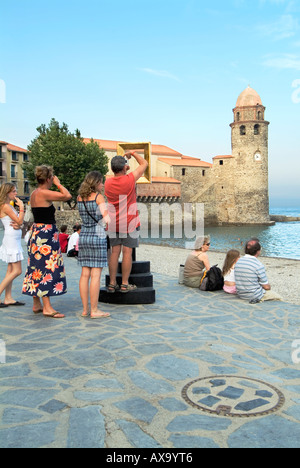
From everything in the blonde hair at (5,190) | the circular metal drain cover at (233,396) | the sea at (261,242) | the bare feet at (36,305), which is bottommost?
the sea at (261,242)

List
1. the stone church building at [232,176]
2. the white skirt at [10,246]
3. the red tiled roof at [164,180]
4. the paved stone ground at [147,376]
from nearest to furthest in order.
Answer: the paved stone ground at [147,376], the white skirt at [10,246], the red tiled roof at [164,180], the stone church building at [232,176]

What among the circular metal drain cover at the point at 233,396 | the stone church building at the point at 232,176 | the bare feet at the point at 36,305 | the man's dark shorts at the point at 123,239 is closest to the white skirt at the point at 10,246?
the bare feet at the point at 36,305

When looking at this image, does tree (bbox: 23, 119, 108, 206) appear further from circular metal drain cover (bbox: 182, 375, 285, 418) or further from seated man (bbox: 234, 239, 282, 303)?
circular metal drain cover (bbox: 182, 375, 285, 418)

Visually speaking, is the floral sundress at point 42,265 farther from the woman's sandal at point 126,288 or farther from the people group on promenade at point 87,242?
the woman's sandal at point 126,288

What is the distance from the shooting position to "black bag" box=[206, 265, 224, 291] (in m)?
6.40

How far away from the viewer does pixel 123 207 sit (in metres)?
5.01

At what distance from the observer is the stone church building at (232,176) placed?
53.0 m

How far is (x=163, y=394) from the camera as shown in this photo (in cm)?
274

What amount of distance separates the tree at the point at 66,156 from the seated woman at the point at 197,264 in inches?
1125

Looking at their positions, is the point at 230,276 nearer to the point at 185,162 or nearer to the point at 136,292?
the point at 136,292

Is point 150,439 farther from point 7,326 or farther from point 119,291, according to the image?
point 119,291

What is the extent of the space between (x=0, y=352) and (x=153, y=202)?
49.2 metres

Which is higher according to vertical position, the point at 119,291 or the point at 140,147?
the point at 140,147

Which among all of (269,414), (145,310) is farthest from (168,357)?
(145,310)
